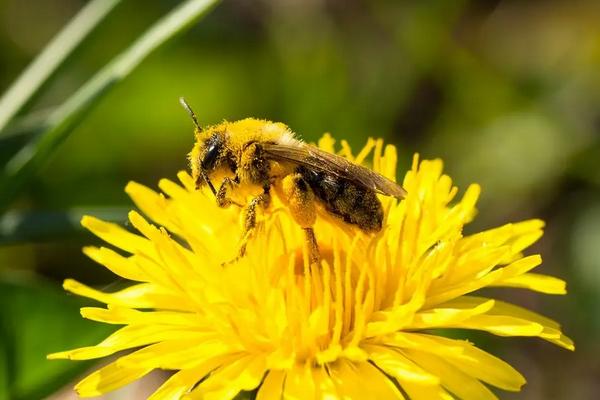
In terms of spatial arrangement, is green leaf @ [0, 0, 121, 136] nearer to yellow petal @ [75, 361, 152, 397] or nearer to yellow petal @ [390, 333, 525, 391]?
yellow petal @ [75, 361, 152, 397]

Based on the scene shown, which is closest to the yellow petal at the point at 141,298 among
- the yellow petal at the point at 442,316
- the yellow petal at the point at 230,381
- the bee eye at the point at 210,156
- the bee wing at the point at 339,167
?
the yellow petal at the point at 230,381

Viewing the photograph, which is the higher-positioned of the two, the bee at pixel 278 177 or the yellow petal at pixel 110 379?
the bee at pixel 278 177

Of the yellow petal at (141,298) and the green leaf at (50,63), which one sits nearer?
the yellow petal at (141,298)

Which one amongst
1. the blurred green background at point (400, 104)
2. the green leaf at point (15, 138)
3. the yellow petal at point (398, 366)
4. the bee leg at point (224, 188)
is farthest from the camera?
the blurred green background at point (400, 104)

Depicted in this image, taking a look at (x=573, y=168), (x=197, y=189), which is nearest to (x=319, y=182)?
(x=197, y=189)

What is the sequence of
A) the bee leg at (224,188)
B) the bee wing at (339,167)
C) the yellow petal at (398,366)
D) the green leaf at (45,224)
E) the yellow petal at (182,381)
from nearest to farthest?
the yellow petal at (398,366) → the yellow petal at (182,381) → the bee wing at (339,167) → the bee leg at (224,188) → the green leaf at (45,224)

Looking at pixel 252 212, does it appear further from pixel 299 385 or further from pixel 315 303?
pixel 299 385

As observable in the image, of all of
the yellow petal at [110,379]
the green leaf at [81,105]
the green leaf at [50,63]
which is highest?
the green leaf at [50,63]

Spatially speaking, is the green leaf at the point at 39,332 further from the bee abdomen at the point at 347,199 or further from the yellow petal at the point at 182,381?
the bee abdomen at the point at 347,199

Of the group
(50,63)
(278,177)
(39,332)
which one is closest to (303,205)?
(278,177)
